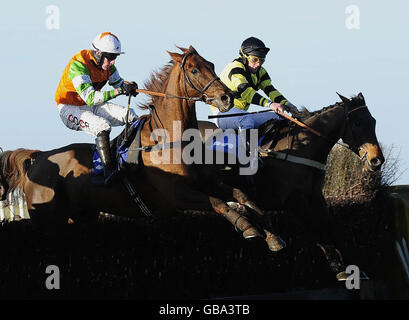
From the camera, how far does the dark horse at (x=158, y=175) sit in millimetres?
7477

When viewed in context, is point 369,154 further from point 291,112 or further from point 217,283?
point 217,283

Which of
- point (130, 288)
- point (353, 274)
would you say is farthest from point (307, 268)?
point (130, 288)

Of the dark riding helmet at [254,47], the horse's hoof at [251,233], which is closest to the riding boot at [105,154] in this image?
the horse's hoof at [251,233]

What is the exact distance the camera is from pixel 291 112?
9.09 meters

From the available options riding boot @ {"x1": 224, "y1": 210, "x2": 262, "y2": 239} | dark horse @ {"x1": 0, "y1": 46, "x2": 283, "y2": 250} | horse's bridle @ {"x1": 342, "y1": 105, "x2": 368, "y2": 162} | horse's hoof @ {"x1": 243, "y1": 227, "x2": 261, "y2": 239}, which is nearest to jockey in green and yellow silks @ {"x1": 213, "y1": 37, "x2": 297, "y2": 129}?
horse's bridle @ {"x1": 342, "y1": 105, "x2": 368, "y2": 162}

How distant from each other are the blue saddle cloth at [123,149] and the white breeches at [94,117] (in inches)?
6.5

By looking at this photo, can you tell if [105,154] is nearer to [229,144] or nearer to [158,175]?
[158,175]

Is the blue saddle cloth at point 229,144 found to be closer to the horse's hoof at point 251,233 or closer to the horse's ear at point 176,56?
the horse's ear at point 176,56

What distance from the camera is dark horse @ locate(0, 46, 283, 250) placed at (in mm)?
7477

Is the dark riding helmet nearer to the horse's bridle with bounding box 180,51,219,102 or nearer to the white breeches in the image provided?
the horse's bridle with bounding box 180,51,219,102

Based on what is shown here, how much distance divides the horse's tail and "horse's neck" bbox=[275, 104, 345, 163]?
2757mm

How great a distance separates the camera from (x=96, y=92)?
7.85m

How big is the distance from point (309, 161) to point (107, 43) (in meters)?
2.50

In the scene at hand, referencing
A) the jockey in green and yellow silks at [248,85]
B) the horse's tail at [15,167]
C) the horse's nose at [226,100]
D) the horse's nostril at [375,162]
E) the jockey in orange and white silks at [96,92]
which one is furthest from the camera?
the horse's tail at [15,167]
